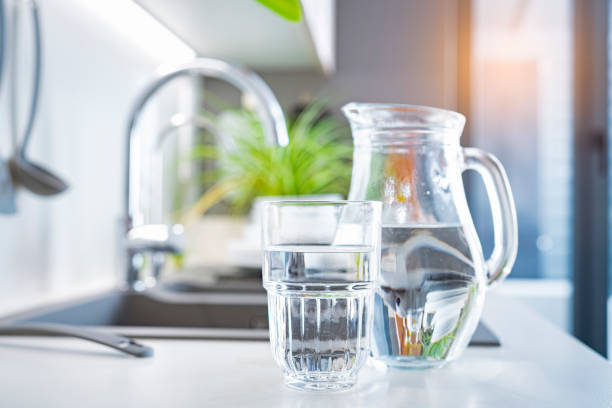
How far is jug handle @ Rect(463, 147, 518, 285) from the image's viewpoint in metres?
0.53

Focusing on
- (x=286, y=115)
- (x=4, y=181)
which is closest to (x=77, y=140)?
(x=4, y=181)

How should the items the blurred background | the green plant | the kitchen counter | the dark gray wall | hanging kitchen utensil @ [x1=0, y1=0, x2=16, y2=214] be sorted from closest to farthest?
the kitchen counter → hanging kitchen utensil @ [x1=0, y1=0, x2=16, y2=214] → the blurred background → the green plant → the dark gray wall

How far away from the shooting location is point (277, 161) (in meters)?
1.88

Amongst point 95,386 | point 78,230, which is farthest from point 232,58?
point 95,386

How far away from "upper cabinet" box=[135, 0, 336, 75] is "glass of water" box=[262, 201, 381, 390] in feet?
2.48

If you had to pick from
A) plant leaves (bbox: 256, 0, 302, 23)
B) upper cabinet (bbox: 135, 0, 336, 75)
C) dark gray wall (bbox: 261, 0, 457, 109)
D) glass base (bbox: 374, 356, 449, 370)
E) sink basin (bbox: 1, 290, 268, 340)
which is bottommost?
sink basin (bbox: 1, 290, 268, 340)

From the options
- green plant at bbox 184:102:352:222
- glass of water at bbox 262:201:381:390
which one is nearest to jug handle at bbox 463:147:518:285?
glass of water at bbox 262:201:381:390

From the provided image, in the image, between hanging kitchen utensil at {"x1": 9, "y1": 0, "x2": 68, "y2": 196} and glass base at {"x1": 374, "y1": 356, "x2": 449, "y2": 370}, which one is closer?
Answer: glass base at {"x1": 374, "y1": 356, "x2": 449, "y2": 370}

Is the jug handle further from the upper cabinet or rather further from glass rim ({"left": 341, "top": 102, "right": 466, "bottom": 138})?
the upper cabinet

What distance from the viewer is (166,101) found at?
71.6 inches

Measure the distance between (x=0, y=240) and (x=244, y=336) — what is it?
46cm

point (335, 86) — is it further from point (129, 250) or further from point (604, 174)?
point (129, 250)

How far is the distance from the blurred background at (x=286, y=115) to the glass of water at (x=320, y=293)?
601 millimetres

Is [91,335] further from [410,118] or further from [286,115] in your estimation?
[286,115]
